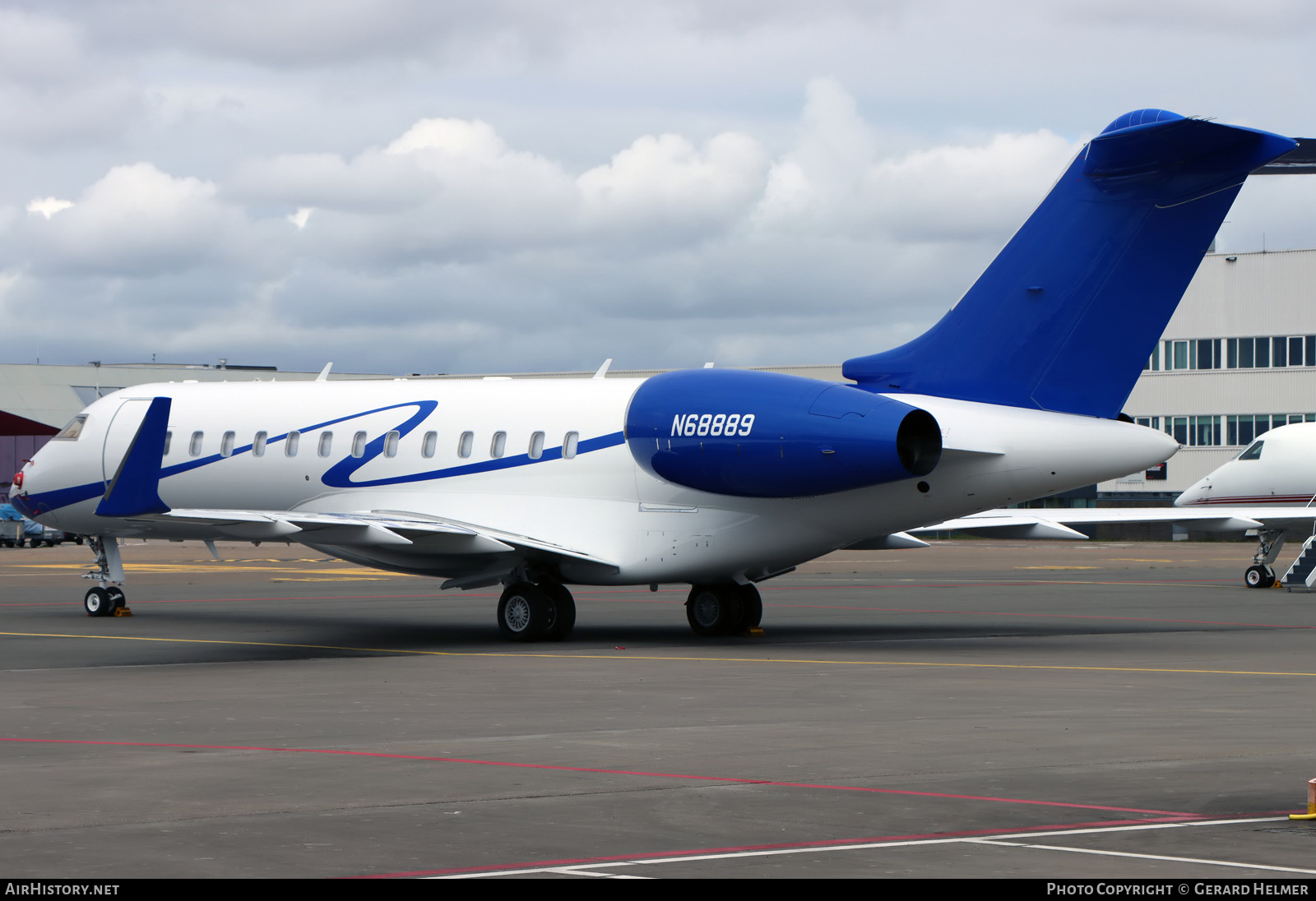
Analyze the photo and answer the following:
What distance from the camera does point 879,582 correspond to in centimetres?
4316

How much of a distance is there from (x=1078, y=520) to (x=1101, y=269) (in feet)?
31.1

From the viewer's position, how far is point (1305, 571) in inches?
1524

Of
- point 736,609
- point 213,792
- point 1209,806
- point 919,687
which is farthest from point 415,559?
→ point 1209,806

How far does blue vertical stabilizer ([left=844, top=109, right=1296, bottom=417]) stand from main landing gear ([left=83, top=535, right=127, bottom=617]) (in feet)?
51.7

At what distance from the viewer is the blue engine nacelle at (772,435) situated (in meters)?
21.3

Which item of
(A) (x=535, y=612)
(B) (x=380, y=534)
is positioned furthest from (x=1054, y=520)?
(B) (x=380, y=534)

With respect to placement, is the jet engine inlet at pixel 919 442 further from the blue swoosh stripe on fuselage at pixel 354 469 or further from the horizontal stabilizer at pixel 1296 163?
the horizontal stabilizer at pixel 1296 163

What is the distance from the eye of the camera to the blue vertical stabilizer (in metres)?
21.1

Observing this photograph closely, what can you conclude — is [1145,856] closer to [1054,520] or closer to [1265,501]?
[1054,520]

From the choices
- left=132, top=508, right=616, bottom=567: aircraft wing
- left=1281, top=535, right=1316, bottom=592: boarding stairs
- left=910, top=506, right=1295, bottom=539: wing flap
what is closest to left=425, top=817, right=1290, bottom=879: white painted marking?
left=910, top=506, right=1295, bottom=539: wing flap

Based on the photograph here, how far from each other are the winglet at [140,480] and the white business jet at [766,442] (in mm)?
30

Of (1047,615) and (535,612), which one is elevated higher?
(535,612)

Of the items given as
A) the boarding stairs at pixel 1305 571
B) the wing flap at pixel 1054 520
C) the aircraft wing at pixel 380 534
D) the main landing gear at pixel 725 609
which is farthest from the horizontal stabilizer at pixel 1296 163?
the boarding stairs at pixel 1305 571

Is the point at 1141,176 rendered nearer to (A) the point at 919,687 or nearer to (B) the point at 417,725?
(A) the point at 919,687
